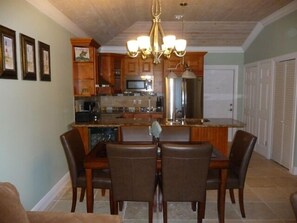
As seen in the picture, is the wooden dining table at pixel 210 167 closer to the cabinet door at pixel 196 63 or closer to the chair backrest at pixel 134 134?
the chair backrest at pixel 134 134

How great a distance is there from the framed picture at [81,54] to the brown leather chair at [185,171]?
2.70 metres

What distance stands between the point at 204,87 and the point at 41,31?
4.56 metres

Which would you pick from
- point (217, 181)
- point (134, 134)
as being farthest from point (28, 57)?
point (217, 181)

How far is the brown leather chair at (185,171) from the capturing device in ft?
7.23

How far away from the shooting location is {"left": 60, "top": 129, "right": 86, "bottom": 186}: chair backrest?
2.66 metres

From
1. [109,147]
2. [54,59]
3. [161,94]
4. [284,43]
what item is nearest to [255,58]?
[284,43]

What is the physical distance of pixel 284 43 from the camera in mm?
4488

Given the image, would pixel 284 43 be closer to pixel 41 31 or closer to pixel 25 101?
pixel 41 31

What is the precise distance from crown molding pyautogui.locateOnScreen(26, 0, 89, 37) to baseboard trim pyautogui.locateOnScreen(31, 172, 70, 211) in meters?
2.21

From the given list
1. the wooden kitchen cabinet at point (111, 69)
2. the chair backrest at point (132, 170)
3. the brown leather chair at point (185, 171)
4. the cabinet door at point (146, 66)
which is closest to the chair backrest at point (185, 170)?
the brown leather chair at point (185, 171)

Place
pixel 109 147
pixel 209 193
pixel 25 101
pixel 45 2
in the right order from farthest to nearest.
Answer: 1. pixel 209 193
2. pixel 45 2
3. pixel 25 101
4. pixel 109 147

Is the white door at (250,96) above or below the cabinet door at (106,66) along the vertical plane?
below

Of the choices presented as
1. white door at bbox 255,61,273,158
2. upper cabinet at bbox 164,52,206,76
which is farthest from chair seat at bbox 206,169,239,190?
upper cabinet at bbox 164,52,206,76

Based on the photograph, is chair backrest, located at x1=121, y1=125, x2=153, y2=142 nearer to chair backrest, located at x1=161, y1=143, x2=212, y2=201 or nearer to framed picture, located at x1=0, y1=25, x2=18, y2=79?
chair backrest, located at x1=161, y1=143, x2=212, y2=201
